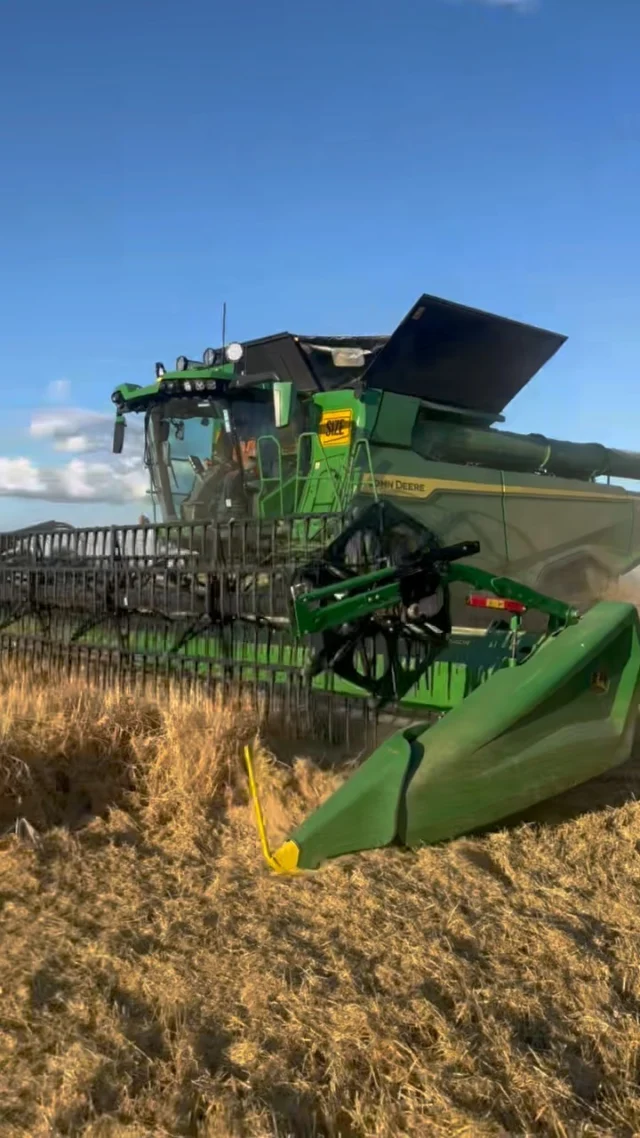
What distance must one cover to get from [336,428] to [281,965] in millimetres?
5612

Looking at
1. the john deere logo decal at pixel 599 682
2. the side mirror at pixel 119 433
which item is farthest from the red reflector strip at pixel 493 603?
the side mirror at pixel 119 433

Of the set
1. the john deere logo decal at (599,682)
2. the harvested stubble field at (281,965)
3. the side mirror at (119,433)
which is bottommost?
the harvested stubble field at (281,965)

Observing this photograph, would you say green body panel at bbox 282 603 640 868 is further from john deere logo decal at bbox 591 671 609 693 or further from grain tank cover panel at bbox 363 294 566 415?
grain tank cover panel at bbox 363 294 566 415

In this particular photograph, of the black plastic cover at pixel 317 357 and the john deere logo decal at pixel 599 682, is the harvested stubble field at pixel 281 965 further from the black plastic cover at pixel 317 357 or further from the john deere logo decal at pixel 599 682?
the black plastic cover at pixel 317 357

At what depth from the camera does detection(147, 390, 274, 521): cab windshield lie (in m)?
7.52

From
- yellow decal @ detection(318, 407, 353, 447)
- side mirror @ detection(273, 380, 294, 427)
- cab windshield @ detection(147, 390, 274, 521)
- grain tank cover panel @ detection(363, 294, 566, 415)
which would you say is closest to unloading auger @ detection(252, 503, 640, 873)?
side mirror @ detection(273, 380, 294, 427)

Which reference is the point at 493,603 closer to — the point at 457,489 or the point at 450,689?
the point at 450,689

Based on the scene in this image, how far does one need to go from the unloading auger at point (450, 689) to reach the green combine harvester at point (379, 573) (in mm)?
10

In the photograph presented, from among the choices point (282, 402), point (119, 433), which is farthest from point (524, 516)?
point (119, 433)

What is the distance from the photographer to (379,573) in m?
3.86

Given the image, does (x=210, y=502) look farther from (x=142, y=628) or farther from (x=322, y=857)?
(x=322, y=857)

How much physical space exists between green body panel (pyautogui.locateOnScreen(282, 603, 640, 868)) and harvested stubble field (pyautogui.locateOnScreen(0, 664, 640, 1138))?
0.12 metres

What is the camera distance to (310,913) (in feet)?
8.98

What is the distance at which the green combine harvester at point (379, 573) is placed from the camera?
338 centimetres
